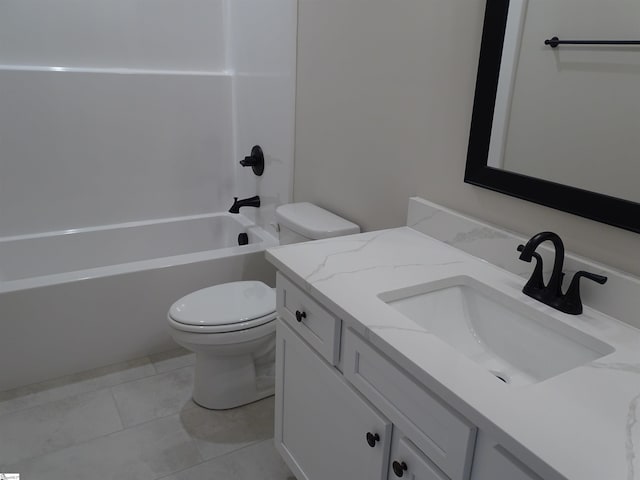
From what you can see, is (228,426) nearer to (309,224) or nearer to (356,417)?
(309,224)

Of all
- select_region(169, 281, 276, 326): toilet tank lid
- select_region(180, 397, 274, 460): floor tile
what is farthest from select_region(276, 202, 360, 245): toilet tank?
select_region(180, 397, 274, 460): floor tile

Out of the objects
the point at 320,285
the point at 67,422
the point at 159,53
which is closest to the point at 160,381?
the point at 67,422

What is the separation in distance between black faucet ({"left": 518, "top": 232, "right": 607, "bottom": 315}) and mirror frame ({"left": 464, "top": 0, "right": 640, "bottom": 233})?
111 millimetres

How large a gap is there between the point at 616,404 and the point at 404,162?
1055 mm

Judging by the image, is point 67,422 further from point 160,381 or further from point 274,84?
point 274,84

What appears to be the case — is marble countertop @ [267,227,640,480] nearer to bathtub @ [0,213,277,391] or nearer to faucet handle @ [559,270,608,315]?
faucet handle @ [559,270,608,315]

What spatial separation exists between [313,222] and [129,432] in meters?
1.06

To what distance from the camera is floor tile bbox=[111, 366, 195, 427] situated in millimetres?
2051

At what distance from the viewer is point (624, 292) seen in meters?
1.14

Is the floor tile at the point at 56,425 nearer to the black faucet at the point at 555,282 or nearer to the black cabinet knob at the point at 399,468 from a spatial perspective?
the black cabinet knob at the point at 399,468

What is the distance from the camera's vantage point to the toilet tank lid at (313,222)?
6.33 ft

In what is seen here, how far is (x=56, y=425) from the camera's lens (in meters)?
1.97

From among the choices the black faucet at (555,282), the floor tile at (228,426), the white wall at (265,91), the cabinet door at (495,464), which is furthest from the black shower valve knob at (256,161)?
the cabinet door at (495,464)

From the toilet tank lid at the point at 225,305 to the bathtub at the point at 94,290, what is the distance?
14.8 inches
